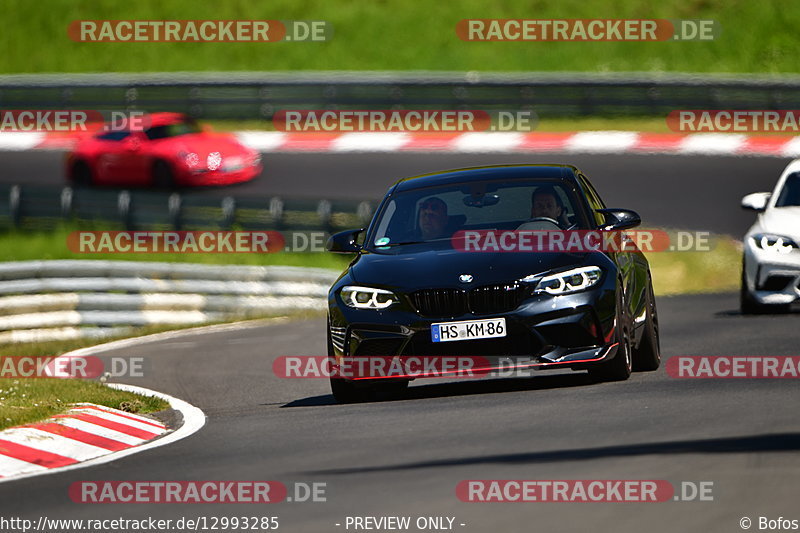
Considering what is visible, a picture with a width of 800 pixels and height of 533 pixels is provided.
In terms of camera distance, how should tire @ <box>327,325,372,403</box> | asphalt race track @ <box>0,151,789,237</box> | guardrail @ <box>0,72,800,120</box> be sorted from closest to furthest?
tire @ <box>327,325,372,403</box>, asphalt race track @ <box>0,151,789,237</box>, guardrail @ <box>0,72,800,120</box>

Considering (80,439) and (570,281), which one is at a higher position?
(570,281)

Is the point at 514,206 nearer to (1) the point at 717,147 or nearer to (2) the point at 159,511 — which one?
(2) the point at 159,511

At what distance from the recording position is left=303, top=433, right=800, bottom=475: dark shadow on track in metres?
7.35

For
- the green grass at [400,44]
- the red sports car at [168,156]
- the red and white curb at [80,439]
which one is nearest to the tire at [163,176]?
the red sports car at [168,156]

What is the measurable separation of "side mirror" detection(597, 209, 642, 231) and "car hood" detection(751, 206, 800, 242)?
151 inches

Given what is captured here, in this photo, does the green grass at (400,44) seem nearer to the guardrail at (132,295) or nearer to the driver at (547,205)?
the guardrail at (132,295)

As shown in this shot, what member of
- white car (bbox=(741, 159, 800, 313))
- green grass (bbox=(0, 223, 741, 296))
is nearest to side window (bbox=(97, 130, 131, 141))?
green grass (bbox=(0, 223, 741, 296))

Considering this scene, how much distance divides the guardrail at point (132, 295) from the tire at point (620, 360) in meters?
9.96

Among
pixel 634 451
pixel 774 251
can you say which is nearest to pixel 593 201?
pixel 774 251

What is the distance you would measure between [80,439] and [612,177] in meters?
17.1

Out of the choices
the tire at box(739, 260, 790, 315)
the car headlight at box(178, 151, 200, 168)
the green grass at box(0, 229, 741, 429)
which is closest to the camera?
the green grass at box(0, 229, 741, 429)

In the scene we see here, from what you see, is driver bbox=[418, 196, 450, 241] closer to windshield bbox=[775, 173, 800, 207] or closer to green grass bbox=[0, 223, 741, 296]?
windshield bbox=[775, 173, 800, 207]

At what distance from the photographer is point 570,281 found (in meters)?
9.51

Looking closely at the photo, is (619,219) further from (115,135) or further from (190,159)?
(115,135)
